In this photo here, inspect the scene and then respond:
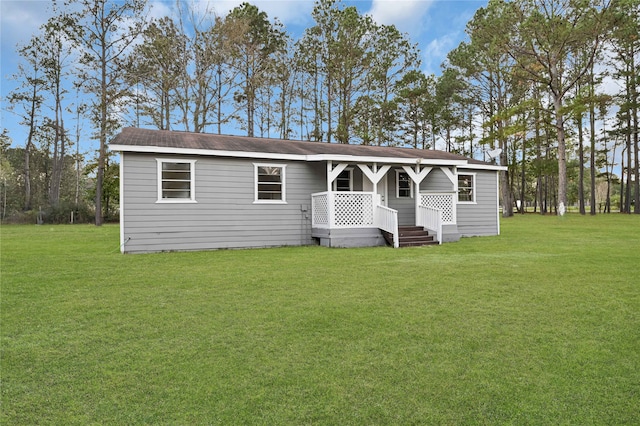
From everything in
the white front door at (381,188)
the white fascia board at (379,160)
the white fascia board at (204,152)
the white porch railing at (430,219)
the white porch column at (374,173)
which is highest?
the white fascia board at (204,152)

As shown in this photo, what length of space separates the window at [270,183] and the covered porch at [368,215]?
3.44ft

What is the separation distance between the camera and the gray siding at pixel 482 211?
1437 cm

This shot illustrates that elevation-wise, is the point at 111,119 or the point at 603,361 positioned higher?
the point at 111,119

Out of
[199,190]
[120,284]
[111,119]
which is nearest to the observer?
[120,284]

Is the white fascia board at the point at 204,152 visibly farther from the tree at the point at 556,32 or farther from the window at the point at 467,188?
the tree at the point at 556,32

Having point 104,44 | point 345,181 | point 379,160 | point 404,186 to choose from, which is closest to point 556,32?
point 404,186

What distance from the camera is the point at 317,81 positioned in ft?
90.1

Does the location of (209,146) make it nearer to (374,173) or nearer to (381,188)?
(374,173)

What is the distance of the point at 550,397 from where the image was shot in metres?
2.50

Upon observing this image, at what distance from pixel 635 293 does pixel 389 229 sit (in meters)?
6.47

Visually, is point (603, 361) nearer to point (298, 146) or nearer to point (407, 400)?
point (407, 400)

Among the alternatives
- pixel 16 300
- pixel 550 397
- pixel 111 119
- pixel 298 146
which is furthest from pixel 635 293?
pixel 111 119

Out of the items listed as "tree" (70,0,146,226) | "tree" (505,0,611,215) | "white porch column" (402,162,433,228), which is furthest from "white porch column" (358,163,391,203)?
"tree" (70,0,146,226)

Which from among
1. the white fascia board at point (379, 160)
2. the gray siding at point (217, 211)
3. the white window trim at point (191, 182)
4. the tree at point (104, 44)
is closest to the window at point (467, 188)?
the white fascia board at point (379, 160)
